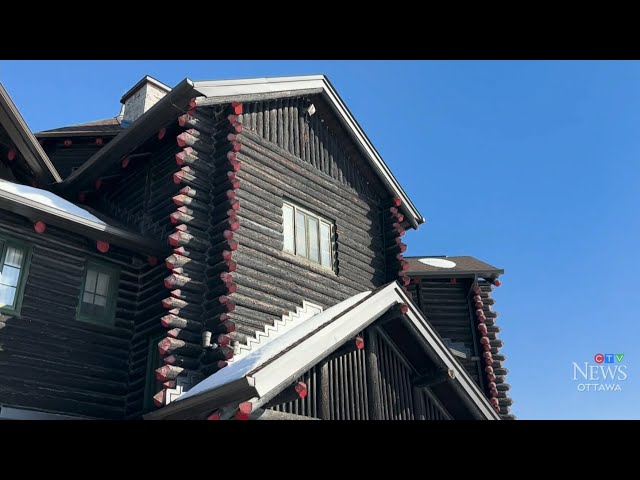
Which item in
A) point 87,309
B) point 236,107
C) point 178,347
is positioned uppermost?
point 236,107

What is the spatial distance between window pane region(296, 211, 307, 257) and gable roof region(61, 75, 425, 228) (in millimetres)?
2979

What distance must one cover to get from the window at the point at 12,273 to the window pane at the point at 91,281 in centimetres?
131

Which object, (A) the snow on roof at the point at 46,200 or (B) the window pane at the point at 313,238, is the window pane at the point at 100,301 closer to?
(A) the snow on roof at the point at 46,200

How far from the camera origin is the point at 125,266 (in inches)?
557

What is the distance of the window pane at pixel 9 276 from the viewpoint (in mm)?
12148

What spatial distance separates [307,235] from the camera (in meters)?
15.7

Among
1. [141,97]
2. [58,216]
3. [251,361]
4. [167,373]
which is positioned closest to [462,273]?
[251,361]

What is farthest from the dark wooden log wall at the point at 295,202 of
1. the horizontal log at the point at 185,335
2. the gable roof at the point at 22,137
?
the gable roof at the point at 22,137

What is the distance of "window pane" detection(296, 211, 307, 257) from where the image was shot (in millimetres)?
15305

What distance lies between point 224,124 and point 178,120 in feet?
3.47

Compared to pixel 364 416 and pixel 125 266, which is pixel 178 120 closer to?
pixel 125 266

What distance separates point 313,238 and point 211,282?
3.57 meters

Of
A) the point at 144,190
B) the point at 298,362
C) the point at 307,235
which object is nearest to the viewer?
the point at 298,362

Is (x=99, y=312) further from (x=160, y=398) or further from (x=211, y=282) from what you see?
(x=160, y=398)
